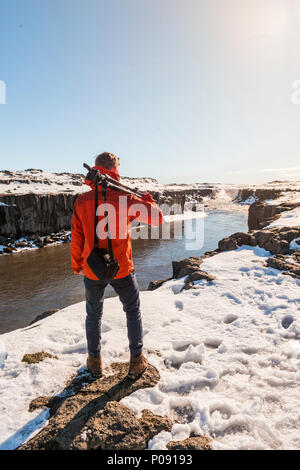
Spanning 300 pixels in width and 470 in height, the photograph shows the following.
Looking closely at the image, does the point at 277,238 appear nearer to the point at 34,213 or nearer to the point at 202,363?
the point at 202,363

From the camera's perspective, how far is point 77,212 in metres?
3.17

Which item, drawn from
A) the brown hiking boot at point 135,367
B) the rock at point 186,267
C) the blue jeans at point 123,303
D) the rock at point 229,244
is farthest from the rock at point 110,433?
the rock at point 229,244

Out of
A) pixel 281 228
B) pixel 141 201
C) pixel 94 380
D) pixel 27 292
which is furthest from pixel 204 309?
pixel 27 292

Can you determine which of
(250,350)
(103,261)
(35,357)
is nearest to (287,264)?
(250,350)

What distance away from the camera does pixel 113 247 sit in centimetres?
314

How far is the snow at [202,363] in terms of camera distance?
2.63m

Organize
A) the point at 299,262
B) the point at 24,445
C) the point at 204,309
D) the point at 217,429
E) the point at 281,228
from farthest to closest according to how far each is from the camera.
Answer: the point at 281,228 → the point at 299,262 → the point at 204,309 → the point at 217,429 → the point at 24,445

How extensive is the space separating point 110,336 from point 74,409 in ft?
5.63

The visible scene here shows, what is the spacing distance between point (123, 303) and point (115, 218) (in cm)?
115

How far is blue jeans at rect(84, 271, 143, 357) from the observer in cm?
323

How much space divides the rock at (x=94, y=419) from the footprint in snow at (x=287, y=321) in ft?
9.77

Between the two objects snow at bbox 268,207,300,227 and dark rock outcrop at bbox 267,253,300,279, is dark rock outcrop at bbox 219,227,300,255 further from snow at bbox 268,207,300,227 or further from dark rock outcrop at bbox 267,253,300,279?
snow at bbox 268,207,300,227

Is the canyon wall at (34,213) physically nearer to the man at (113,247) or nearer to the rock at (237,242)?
the rock at (237,242)

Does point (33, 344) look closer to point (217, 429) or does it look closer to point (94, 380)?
point (94, 380)
